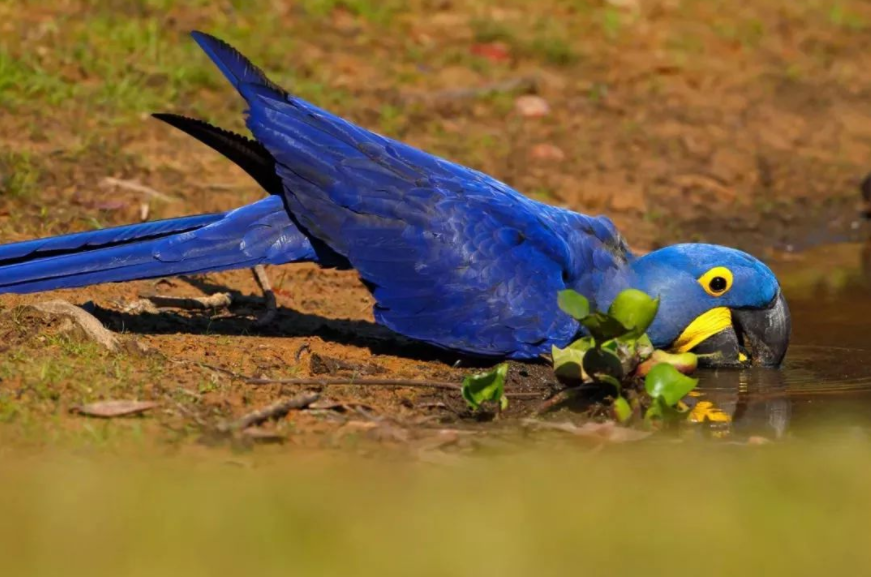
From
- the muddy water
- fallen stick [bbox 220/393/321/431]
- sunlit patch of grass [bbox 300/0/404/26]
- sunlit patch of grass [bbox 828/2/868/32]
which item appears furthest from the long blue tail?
sunlit patch of grass [bbox 828/2/868/32]

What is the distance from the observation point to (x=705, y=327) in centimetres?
530

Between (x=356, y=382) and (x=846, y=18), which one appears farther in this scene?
(x=846, y=18)

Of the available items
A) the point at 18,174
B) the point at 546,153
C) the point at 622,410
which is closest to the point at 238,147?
the point at 18,174

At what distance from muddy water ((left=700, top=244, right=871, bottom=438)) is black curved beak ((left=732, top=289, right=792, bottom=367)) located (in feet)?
0.20

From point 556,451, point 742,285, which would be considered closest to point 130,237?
point 556,451

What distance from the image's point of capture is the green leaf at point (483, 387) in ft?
14.3

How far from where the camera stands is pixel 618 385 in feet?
14.9

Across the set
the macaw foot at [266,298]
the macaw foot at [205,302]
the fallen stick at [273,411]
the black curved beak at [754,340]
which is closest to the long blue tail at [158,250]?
the macaw foot at [266,298]

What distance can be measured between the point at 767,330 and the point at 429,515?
2246 mm

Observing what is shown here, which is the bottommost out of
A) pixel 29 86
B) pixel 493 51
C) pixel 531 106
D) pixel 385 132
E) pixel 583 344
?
pixel 583 344

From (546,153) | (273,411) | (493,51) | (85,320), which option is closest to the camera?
(273,411)

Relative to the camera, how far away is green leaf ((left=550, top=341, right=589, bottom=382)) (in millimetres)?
4566

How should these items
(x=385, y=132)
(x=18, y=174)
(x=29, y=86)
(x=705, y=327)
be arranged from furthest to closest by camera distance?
(x=385, y=132) < (x=29, y=86) < (x=18, y=174) < (x=705, y=327)

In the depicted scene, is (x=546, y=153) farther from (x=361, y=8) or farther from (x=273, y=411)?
(x=273, y=411)
